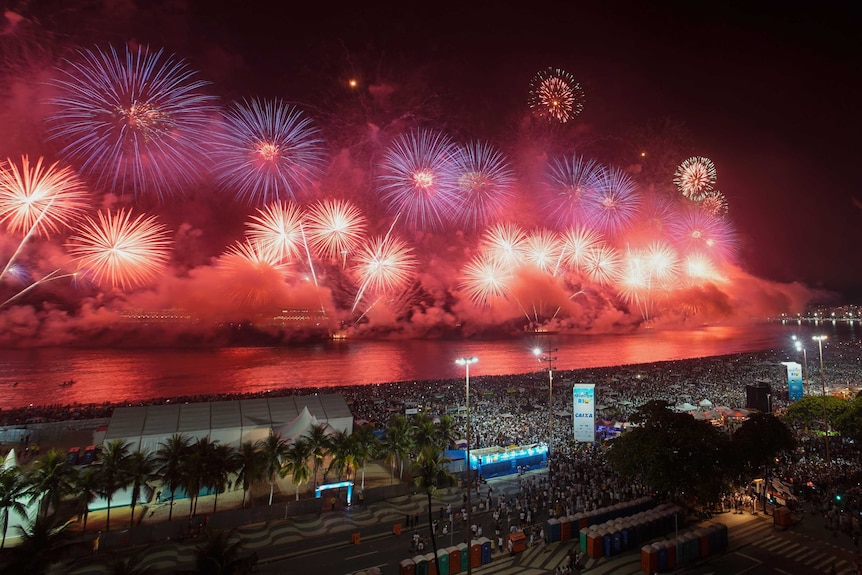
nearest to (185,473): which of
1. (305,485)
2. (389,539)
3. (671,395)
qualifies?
(305,485)

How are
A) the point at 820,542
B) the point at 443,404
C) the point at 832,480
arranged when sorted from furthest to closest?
the point at 443,404
the point at 832,480
the point at 820,542

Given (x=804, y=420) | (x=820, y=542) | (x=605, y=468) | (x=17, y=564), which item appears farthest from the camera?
(x=804, y=420)

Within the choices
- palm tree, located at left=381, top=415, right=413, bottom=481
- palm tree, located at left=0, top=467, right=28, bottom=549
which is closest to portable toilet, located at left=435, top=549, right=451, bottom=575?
palm tree, located at left=381, top=415, right=413, bottom=481

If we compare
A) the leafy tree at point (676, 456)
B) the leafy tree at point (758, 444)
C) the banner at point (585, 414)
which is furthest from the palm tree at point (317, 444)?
the leafy tree at point (758, 444)

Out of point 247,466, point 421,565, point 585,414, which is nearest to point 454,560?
point 421,565

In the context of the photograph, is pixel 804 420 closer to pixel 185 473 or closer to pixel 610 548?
pixel 610 548

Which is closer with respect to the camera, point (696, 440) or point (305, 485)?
point (696, 440)

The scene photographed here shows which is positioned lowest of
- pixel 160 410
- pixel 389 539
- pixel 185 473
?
pixel 389 539

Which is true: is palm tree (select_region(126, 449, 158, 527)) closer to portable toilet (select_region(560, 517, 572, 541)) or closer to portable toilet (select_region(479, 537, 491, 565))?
portable toilet (select_region(479, 537, 491, 565))
